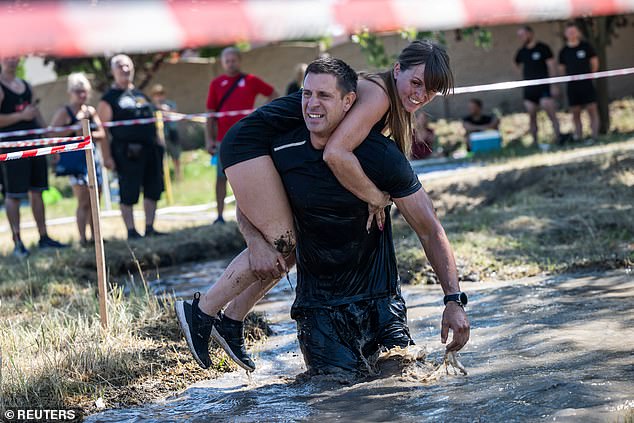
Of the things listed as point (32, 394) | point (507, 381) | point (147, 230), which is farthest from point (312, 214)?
point (147, 230)

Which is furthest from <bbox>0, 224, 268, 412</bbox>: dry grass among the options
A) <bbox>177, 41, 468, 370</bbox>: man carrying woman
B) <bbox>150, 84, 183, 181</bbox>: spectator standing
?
<bbox>150, 84, 183, 181</bbox>: spectator standing

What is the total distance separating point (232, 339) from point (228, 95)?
6378 mm

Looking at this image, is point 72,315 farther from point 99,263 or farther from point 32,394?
point 32,394

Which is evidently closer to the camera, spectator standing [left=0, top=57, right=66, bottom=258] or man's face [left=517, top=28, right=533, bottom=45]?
spectator standing [left=0, top=57, right=66, bottom=258]

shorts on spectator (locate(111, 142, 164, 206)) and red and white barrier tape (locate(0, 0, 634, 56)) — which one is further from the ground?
red and white barrier tape (locate(0, 0, 634, 56))

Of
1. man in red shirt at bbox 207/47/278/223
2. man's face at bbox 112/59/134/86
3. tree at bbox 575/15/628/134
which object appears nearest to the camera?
man's face at bbox 112/59/134/86

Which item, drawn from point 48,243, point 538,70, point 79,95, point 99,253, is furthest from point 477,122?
point 99,253

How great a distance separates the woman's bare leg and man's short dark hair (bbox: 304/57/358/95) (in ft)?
1.77

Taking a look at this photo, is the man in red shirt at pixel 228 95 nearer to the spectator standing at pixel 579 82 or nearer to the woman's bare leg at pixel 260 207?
the spectator standing at pixel 579 82

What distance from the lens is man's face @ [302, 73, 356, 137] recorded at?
4.75m

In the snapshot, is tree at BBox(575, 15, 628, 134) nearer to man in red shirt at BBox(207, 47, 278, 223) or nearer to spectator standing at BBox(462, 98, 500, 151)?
spectator standing at BBox(462, 98, 500, 151)

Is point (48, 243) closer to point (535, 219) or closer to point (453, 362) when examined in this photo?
point (535, 219)

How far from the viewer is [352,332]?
5238mm

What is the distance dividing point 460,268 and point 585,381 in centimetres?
330
